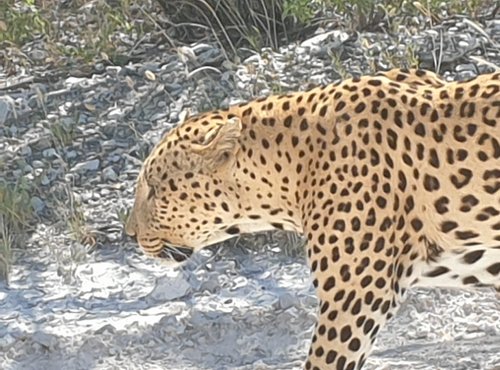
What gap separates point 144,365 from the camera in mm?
5664

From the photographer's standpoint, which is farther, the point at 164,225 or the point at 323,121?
the point at 164,225

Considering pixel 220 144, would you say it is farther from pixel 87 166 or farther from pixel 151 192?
pixel 87 166

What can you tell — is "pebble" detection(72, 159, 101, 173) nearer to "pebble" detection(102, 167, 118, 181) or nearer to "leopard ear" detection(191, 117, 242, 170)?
"pebble" detection(102, 167, 118, 181)

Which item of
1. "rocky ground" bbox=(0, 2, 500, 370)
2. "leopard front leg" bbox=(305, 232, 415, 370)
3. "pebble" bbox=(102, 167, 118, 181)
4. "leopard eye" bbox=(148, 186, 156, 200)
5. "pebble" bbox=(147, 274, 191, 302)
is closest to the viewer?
"leopard front leg" bbox=(305, 232, 415, 370)

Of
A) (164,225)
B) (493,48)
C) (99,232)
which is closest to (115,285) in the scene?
(99,232)

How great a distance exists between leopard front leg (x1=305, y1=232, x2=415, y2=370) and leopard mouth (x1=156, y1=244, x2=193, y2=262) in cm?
67

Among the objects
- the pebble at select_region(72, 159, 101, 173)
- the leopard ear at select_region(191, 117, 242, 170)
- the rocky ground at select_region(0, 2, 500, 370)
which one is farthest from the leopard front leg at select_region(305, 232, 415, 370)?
the pebble at select_region(72, 159, 101, 173)

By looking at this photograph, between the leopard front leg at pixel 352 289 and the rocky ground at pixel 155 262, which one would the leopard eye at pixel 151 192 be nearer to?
the leopard front leg at pixel 352 289

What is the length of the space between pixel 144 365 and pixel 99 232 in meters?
1.09

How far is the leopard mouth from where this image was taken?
485 centimetres

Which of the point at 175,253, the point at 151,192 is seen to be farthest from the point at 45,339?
the point at 151,192

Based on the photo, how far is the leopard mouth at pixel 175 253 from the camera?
4852 millimetres

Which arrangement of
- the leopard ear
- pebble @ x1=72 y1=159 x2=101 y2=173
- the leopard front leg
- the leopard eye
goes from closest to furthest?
the leopard front leg, the leopard ear, the leopard eye, pebble @ x1=72 y1=159 x2=101 y2=173

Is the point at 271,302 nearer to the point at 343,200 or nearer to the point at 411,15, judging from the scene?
the point at 343,200
